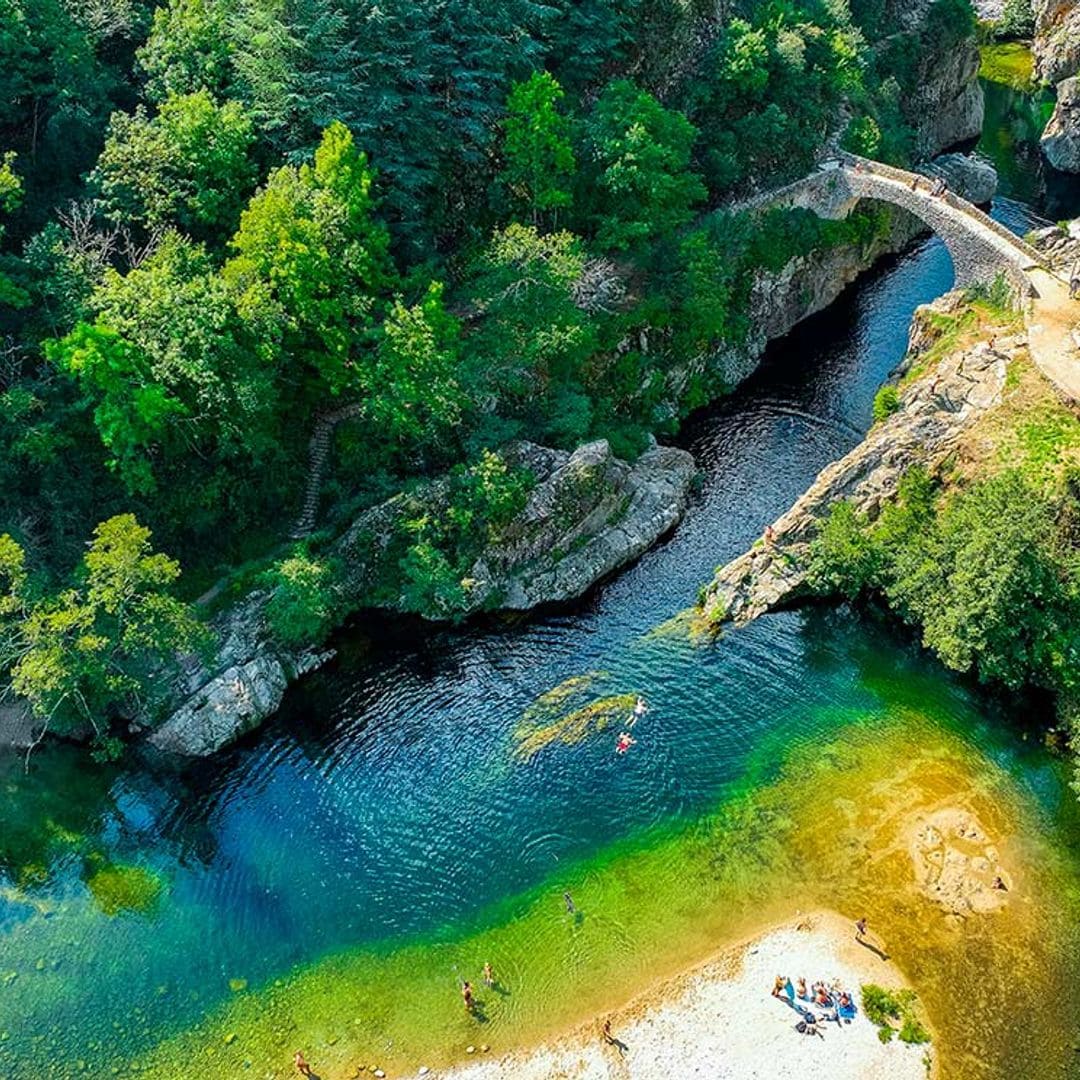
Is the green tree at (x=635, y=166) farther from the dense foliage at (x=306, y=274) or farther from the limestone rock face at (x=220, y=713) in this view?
the limestone rock face at (x=220, y=713)

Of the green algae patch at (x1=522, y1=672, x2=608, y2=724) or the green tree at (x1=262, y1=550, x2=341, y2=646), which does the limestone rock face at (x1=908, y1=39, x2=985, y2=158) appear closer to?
the green algae patch at (x1=522, y1=672, x2=608, y2=724)

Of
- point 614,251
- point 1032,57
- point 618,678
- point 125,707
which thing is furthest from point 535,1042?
point 1032,57

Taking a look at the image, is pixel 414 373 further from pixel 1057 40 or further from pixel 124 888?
pixel 1057 40

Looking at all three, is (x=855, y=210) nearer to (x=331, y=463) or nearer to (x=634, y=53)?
(x=634, y=53)

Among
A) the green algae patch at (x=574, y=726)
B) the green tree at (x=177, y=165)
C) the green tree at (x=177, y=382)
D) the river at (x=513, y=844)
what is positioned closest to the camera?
the river at (x=513, y=844)

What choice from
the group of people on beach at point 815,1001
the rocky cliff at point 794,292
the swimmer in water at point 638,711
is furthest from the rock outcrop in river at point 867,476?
the group of people on beach at point 815,1001

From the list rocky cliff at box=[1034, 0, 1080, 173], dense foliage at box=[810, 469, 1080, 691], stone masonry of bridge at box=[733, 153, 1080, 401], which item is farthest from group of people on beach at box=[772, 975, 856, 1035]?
rocky cliff at box=[1034, 0, 1080, 173]
